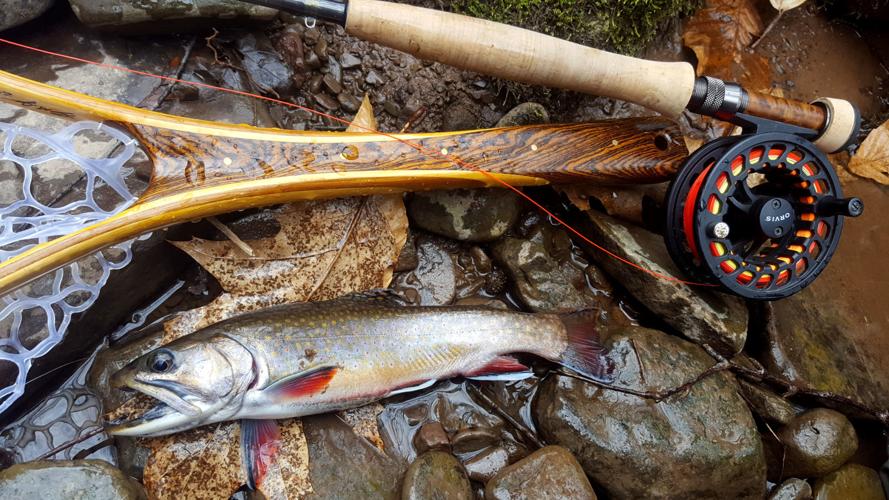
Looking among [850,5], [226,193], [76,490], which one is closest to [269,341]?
[226,193]

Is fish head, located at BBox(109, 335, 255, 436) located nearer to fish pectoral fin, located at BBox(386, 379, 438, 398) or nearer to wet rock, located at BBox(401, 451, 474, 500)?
fish pectoral fin, located at BBox(386, 379, 438, 398)

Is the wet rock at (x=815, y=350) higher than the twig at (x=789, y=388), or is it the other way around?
the wet rock at (x=815, y=350)

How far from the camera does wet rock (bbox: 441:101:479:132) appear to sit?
3340 mm

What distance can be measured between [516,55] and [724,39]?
189 centimetres

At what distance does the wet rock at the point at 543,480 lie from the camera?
8.91 ft

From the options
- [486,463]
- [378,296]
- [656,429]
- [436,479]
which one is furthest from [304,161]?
[656,429]

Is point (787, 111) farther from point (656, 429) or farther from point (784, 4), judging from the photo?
point (656, 429)

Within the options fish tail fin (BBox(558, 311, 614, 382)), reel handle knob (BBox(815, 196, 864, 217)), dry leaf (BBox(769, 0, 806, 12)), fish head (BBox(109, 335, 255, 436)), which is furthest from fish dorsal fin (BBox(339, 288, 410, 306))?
dry leaf (BBox(769, 0, 806, 12))

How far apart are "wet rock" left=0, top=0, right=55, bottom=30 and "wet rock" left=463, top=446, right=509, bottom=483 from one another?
2.91 meters

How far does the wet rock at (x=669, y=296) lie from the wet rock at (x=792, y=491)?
0.74m

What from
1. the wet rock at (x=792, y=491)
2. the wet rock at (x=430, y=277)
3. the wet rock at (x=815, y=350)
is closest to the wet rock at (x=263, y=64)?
the wet rock at (x=430, y=277)

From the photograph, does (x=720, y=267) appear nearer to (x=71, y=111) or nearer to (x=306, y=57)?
(x=306, y=57)

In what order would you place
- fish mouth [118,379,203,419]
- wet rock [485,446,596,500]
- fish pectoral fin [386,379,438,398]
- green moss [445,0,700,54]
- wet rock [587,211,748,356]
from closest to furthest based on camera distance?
fish mouth [118,379,203,419], wet rock [485,446,596,500], fish pectoral fin [386,379,438,398], wet rock [587,211,748,356], green moss [445,0,700,54]

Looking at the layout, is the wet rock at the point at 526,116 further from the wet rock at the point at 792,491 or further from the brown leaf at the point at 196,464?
the wet rock at the point at 792,491
